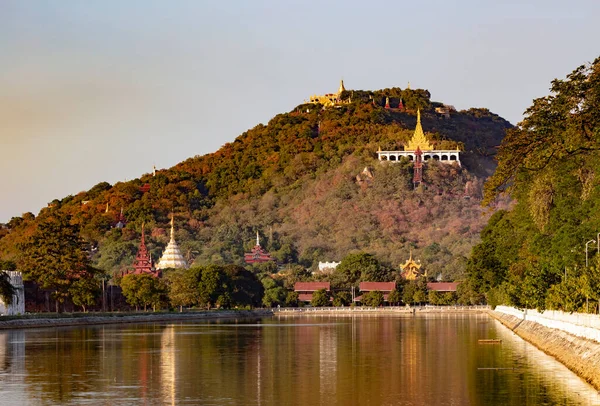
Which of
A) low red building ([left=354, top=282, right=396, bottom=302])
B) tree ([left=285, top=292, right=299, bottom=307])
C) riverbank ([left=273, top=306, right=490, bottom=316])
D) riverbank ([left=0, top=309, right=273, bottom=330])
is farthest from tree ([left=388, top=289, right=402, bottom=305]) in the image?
riverbank ([left=0, top=309, right=273, bottom=330])

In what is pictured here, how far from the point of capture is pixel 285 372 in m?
51.3

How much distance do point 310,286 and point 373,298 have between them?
1543 centimetres

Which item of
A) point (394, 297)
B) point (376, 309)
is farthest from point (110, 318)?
point (394, 297)

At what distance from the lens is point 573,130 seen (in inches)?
2478

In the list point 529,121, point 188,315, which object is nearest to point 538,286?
point 529,121

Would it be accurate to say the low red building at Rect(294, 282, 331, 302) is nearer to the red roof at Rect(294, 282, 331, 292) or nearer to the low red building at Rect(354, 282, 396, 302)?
the red roof at Rect(294, 282, 331, 292)

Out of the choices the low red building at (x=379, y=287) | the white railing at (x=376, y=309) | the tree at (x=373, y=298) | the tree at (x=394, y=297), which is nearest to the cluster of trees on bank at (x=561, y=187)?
the white railing at (x=376, y=309)

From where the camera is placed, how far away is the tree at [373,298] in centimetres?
18000

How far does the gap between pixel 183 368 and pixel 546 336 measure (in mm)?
21855

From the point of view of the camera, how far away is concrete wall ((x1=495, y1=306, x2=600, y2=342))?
46.9 m

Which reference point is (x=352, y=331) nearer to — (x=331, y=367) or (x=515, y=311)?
(x=515, y=311)

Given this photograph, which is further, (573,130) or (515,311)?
(515,311)

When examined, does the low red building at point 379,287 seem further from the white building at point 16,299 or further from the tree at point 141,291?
the white building at point 16,299

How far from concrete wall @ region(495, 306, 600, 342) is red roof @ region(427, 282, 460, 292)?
99.2 metres
